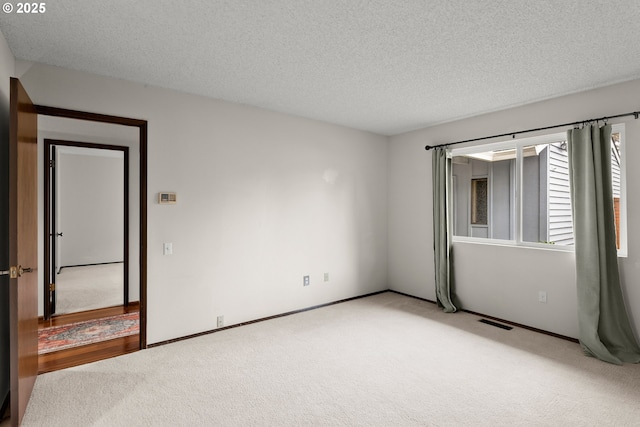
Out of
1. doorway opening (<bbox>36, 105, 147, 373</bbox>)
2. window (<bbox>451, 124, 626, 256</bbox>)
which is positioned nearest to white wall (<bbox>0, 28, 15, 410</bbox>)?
doorway opening (<bbox>36, 105, 147, 373</bbox>)

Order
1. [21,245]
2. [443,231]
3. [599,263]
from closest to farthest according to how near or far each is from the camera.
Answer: [21,245] → [599,263] → [443,231]

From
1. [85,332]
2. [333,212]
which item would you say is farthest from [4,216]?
[333,212]

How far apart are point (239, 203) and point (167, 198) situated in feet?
2.54

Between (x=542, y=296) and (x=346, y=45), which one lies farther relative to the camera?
(x=542, y=296)

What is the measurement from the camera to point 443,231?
435 cm

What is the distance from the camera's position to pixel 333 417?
2121 millimetres

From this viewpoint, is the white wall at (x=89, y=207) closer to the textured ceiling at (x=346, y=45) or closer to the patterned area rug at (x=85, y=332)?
the patterned area rug at (x=85, y=332)

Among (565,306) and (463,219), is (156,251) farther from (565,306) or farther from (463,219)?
(565,306)

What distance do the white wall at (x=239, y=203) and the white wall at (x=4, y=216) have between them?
41 cm

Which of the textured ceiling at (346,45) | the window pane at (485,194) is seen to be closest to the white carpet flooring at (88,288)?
the textured ceiling at (346,45)

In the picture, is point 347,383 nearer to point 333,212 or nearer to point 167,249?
point 167,249

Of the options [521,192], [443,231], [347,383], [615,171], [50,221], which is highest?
[615,171]

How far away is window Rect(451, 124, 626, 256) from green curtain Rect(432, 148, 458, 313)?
8.8 inches

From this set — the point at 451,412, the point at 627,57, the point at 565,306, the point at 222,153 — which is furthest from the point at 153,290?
the point at 627,57
